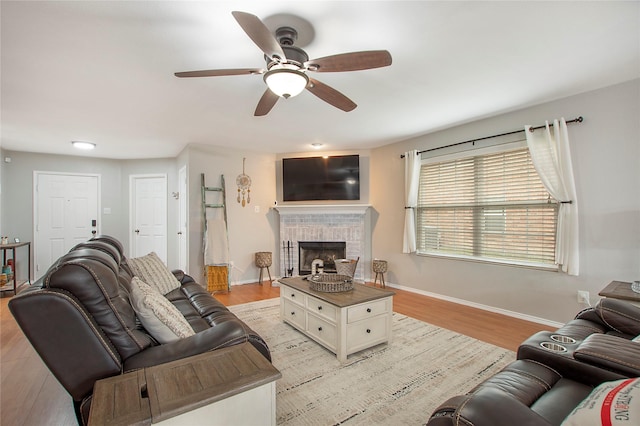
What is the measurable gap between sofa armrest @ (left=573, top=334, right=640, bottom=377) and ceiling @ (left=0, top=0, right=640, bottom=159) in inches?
71.7

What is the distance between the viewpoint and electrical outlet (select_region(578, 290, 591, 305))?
2949mm

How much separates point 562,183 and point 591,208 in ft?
1.12

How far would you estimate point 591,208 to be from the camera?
9.64ft

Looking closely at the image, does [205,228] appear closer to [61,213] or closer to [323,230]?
[323,230]

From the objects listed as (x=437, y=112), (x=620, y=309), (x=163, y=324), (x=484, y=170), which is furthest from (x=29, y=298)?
(x=484, y=170)

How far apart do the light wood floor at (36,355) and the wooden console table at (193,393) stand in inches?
47.7

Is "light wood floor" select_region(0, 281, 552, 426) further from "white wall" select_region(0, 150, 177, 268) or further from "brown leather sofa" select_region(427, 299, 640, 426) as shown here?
"white wall" select_region(0, 150, 177, 268)

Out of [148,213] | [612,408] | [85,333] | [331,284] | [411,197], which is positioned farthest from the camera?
[148,213]

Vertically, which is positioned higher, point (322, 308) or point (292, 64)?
point (292, 64)

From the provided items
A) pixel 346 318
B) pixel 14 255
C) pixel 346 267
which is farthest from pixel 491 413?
pixel 14 255

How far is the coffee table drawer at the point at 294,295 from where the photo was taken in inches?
115

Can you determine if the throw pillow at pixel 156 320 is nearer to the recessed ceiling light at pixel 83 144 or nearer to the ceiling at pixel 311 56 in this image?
the ceiling at pixel 311 56

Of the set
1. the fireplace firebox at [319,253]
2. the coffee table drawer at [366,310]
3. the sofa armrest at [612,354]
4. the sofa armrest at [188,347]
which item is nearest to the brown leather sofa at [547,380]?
the sofa armrest at [612,354]

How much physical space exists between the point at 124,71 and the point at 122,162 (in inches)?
174
